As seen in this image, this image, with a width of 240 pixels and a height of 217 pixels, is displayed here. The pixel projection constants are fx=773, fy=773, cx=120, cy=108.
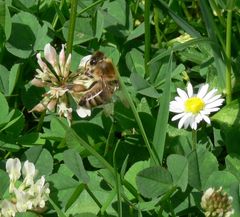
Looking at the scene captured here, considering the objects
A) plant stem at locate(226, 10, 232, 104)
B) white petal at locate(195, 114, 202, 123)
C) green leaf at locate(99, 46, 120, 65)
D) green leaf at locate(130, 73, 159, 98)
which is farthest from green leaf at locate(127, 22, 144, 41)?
white petal at locate(195, 114, 202, 123)

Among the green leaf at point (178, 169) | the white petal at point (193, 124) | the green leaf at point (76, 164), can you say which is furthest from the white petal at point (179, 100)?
the green leaf at point (76, 164)

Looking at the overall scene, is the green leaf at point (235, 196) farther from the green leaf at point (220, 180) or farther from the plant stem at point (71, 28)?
the plant stem at point (71, 28)

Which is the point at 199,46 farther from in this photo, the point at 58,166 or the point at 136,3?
the point at 58,166

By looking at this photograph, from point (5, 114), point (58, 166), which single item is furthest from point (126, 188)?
point (5, 114)

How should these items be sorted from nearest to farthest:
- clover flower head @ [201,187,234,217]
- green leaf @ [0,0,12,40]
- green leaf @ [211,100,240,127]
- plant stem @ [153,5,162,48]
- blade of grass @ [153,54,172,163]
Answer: clover flower head @ [201,187,234,217]
blade of grass @ [153,54,172,163]
green leaf @ [211,100,240,127]
green leaf @ [0,0,12,40]
plant stem @ [153,5,162,48]

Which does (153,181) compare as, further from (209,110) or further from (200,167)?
(209,110)

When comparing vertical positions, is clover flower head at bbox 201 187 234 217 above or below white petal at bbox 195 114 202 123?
below

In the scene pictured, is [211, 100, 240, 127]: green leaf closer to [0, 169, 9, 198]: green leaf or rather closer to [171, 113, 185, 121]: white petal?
[171, 113, 185, 121]: white petal
